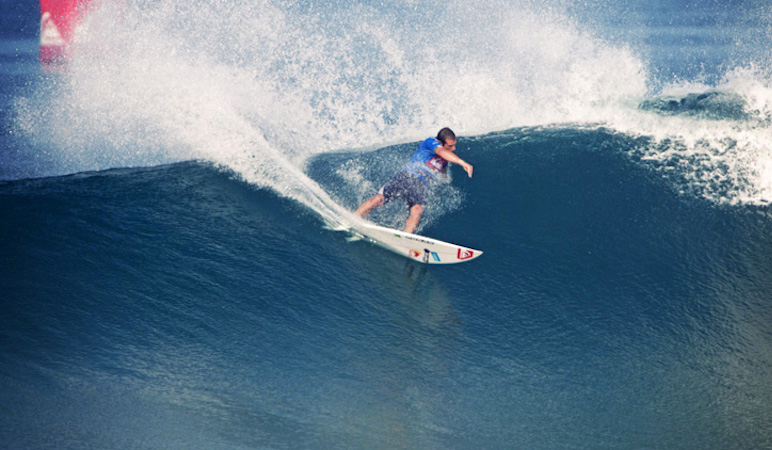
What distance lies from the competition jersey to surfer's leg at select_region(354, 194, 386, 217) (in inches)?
17.2

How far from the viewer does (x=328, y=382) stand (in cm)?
446

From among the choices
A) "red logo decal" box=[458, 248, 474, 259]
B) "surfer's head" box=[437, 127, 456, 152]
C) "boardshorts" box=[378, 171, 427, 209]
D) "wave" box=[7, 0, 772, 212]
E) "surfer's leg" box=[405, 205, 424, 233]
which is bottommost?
"red logo decal" box=[458, 248, 474, 259]

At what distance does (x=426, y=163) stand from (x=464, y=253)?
1.10m

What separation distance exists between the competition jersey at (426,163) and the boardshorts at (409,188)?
58 mm

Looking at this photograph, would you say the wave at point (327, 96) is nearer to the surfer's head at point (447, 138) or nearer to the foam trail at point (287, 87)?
the foam trail at point (287, 87)

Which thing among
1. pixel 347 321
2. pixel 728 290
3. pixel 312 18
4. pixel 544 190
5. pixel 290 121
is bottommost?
pixel 347 321

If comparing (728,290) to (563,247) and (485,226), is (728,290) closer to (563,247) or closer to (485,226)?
(563,247)

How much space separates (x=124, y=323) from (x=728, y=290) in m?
5.55

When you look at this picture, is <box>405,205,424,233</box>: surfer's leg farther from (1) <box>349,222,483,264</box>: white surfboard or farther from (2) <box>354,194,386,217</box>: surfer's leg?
(2) <box>354,194,386,217</box>: surfer's leg

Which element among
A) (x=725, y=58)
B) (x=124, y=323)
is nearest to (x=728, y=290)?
(x=124, y=323)

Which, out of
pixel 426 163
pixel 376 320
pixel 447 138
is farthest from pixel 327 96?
pixel 376 320

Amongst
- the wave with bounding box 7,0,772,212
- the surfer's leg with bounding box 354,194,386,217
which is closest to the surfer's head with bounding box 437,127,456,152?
the surfer's leg with bounding box 354,194,386,217

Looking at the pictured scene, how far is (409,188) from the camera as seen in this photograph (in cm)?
643

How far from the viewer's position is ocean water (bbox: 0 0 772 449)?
4.25 metres
